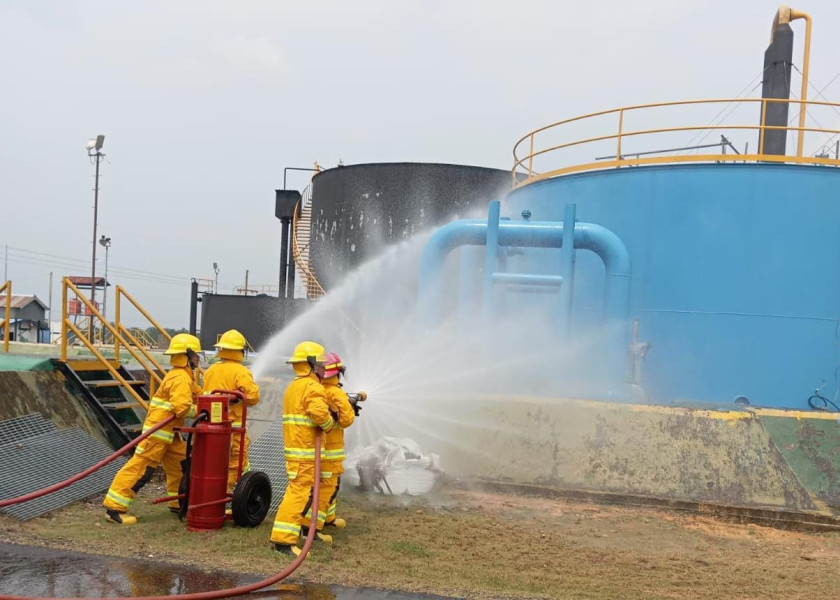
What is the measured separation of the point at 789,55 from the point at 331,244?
61.2 ft

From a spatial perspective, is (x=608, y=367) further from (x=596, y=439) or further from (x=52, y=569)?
(x=52, y=569)

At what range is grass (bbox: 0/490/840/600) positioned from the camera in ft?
17.0

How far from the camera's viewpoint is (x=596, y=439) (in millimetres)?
8336

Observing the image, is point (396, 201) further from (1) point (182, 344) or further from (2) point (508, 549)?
(2) point (508, 549)

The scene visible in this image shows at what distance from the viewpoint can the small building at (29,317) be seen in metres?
41.2

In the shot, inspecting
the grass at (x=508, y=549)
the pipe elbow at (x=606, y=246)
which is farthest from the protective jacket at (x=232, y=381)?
the pipe elbow at (x=606, y=246)

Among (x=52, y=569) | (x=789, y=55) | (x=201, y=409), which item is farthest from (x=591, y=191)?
(x=52, y=569)

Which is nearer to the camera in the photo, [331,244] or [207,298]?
[331,244]

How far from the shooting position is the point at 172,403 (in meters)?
6.49

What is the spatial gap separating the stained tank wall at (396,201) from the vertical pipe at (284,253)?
18.5 feet

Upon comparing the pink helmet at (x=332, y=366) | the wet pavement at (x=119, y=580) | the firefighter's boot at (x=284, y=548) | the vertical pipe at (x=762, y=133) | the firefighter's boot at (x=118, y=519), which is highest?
the vertical pipe at (x=762, y=133)

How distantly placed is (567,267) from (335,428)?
5868 mm

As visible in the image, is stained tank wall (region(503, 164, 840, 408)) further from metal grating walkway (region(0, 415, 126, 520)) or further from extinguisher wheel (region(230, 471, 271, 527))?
metal grating walkway (region(0, 415, 126, 520))

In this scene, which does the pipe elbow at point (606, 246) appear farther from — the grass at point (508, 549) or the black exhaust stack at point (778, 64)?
the grass at point (508, 549)
